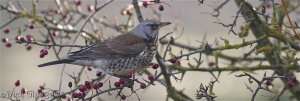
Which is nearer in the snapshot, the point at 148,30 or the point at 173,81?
the point at 148,30

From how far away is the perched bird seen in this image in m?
3.87

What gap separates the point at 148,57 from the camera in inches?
153

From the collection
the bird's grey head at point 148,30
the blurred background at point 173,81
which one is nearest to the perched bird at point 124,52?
the bird's grey head at point 148,30

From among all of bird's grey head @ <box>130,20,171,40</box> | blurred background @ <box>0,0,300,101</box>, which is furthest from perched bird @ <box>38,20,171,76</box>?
blurred background @ <box>0,0,300,101</box>

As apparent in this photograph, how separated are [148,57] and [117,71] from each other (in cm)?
23

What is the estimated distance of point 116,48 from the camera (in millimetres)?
4168

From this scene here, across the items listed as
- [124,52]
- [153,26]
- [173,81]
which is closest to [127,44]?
[124,52]

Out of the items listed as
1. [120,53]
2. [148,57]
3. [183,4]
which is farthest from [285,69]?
[183,4]

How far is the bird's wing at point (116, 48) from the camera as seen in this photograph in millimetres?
4027

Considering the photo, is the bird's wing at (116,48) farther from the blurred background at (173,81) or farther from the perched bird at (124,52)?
the blurred background at (173,81)

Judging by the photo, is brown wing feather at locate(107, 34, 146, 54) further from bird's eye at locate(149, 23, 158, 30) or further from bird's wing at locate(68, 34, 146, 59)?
bird's eye at locate(149, 23, 158, 30)

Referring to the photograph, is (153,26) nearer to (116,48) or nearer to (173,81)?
(116,48)

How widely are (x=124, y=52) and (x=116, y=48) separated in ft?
0.25

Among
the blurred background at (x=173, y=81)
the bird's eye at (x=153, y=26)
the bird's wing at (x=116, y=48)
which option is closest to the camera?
the bird's wing at (x=116, y=48)
